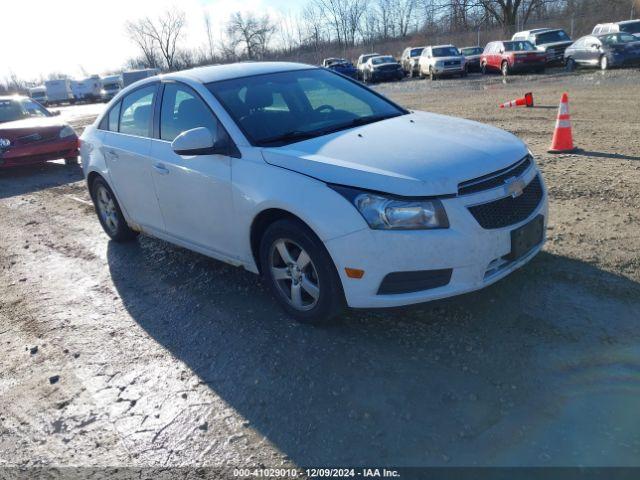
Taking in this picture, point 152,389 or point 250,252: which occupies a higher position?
point 250,252

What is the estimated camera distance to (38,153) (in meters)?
11.0

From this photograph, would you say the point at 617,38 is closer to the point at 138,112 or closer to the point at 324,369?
the point at 138,112

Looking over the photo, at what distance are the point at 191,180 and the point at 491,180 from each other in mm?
2269

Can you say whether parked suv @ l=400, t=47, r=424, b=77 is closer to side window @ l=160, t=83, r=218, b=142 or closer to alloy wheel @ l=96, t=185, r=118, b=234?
alloy wheel @ l=96, t=185, r=118, b=234

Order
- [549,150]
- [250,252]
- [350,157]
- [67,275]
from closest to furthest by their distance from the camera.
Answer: [350,157]
[250,252]
[67,275]
[549,150]

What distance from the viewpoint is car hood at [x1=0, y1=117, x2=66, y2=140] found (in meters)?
10.9

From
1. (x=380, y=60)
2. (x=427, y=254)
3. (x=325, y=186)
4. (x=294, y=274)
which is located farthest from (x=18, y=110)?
(x=380, y=60)

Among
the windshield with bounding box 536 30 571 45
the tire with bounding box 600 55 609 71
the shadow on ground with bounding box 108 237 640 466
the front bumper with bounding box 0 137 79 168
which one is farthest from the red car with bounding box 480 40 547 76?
the shadow on ground with bounding box 108 237 640 466

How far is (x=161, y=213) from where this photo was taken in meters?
4.81

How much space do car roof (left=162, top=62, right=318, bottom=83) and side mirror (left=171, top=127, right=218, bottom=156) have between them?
2.37 feet

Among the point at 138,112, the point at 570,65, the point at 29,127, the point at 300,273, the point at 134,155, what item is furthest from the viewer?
the point at 570,65

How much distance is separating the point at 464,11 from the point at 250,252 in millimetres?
55216

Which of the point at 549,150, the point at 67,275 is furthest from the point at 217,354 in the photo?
the point at 549,150

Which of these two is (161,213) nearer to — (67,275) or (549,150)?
(67,275)
